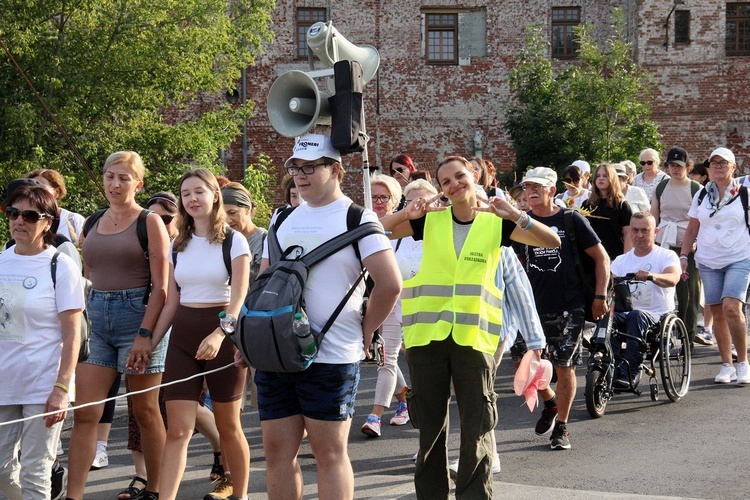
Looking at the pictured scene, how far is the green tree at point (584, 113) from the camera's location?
29859mm

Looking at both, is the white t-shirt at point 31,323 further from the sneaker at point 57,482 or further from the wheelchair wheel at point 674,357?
the wheelchair wheel at point 674,357

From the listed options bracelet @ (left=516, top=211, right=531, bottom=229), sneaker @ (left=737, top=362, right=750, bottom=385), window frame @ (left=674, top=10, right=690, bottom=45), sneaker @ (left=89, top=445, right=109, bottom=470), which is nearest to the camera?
bracelet @ (left=516, top=211, right=531, bottom=229)

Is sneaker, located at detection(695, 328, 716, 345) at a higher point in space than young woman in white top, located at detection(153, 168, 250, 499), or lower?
lower

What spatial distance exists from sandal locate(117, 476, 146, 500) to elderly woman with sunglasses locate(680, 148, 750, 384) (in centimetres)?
605

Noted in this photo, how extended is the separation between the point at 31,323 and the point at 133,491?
1774 millimetres

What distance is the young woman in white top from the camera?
6246 mm

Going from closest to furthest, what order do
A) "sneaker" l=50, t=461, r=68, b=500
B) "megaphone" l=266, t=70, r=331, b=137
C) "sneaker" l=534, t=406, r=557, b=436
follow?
"megaphone" l=266, t=70, r=331, b=137 → "sneaker" l=50, t=461, r=68, b=500 → "sneaker" l=534, t=406, r=557, b=436

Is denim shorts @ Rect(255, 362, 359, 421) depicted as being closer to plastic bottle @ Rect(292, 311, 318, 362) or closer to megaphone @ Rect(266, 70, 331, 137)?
plastic bottle @ Rect(292, 311, 318, 362)

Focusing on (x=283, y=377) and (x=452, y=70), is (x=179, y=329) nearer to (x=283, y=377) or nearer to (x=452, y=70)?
(x=283, y=377)

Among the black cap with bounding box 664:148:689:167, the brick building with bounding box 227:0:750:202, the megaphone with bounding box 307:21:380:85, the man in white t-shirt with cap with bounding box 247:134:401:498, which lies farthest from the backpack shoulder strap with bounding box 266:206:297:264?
the brick building with bounding box 227:0:750:202

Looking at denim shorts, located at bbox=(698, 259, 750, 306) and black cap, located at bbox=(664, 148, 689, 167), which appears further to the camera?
black cap, located at bbox=(664, 148, 689, 167)

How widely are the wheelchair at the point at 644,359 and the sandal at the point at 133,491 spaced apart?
12.6 ft

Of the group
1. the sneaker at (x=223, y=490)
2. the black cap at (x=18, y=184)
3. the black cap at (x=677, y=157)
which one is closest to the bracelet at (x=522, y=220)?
the sneaker at (x=223, y=490)

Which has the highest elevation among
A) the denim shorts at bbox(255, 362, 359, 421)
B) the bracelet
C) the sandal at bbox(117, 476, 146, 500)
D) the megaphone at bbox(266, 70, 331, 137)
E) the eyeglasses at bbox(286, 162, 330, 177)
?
the megaphone at bbox(266, 70, 331, 137)
